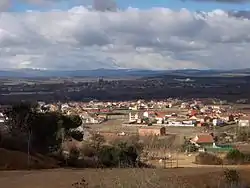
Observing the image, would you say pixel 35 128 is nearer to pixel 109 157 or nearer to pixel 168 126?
pixel 109 157

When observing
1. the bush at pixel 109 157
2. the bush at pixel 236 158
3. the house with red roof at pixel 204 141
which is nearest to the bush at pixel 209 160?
the bush at pixel 236 158

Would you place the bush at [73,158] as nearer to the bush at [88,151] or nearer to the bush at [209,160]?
the bush at [88,151]

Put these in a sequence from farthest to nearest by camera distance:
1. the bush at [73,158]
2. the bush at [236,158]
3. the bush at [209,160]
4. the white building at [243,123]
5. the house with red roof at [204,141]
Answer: the white building at [243,123]
the house with red roof at [204,141]
the bush at [209,160]
the bush at [236,158]
the bush at [73,158]

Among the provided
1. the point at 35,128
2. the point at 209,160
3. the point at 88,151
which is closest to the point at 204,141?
the point at 209,160

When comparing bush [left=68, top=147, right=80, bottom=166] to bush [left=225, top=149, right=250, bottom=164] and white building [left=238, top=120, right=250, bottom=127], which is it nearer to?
bush [left=225, top=149, right=250, bottom=164]

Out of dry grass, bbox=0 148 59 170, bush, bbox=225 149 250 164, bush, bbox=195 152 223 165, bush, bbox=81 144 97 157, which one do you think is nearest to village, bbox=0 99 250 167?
bush, bbox=195 152 223 165

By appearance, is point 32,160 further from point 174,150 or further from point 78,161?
point 174,150

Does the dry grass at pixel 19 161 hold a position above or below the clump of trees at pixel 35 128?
below

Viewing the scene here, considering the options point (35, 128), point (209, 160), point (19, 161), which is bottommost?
point (209, 160)
